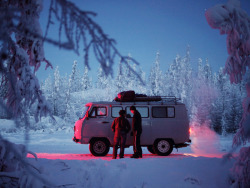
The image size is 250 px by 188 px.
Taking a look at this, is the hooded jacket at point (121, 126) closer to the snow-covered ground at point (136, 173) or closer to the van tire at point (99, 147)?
the van tire at point (99, 147)

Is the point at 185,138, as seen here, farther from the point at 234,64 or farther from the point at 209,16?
the point at 209,16

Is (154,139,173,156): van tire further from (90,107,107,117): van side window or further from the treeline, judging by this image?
the treeline

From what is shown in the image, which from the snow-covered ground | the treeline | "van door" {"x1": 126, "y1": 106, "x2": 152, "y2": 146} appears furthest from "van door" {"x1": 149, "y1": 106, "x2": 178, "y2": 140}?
the treeline

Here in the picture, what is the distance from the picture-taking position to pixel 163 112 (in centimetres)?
1024

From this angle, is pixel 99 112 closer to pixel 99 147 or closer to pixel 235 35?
pixel 99 147

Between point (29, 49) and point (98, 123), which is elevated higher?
point (29, 49)

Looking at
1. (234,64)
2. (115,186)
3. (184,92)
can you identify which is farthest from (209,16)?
(184,92)

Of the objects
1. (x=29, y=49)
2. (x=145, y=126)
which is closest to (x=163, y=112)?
(x=145, y=126)

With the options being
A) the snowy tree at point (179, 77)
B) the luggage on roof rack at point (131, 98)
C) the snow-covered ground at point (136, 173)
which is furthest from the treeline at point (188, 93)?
the snow-covered ground at point (136, 173)

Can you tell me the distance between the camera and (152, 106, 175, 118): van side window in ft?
33.4

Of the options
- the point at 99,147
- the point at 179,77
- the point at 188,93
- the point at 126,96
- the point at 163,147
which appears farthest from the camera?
the point at 179,77

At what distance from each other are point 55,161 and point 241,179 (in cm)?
430

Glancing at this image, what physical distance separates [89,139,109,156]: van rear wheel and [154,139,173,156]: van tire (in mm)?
2348

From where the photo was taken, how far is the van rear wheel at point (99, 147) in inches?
377
